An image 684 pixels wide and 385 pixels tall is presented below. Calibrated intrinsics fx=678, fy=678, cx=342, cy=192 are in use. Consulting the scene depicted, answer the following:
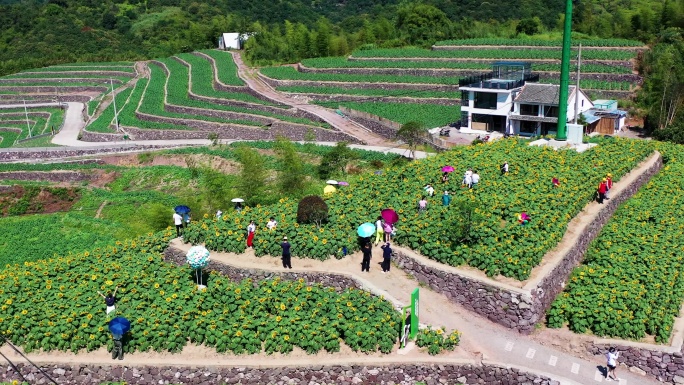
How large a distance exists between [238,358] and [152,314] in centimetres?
314

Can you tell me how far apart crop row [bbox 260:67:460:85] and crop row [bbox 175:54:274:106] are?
6.52 meters

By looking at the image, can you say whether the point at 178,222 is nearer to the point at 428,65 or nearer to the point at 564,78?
the point at 564,78

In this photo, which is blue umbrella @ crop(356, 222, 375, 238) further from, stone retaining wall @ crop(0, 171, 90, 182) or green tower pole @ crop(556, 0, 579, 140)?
stone retaining wall @ crop(0, 171, 90, 182)

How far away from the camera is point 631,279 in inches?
886

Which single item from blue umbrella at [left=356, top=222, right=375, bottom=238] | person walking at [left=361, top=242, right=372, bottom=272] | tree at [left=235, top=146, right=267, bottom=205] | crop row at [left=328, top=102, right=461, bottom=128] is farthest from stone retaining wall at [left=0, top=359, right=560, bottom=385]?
crop row at [left=328, top=102, right=461, bottom=128]

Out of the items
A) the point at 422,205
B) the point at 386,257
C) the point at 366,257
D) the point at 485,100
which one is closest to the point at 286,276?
the point at 366,257

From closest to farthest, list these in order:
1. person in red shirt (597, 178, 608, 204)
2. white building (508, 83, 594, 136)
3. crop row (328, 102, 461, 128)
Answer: person in red shirt (597, 178, 608, 204)
white building (508, 83, 594, 136)
crop row (328, 102, 461, 128)

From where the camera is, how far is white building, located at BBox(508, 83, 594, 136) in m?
47.2

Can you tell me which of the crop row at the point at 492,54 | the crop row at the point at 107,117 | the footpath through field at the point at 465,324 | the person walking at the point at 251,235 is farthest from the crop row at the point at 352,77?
the footpath through field at the point at 465,324

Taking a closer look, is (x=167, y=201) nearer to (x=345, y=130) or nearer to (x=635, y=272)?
(x=345, y=130)

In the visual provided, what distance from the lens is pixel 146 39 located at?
125000mm

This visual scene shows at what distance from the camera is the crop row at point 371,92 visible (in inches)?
2522

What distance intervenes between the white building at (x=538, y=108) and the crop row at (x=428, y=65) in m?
15.1

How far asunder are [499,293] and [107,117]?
59.9m
